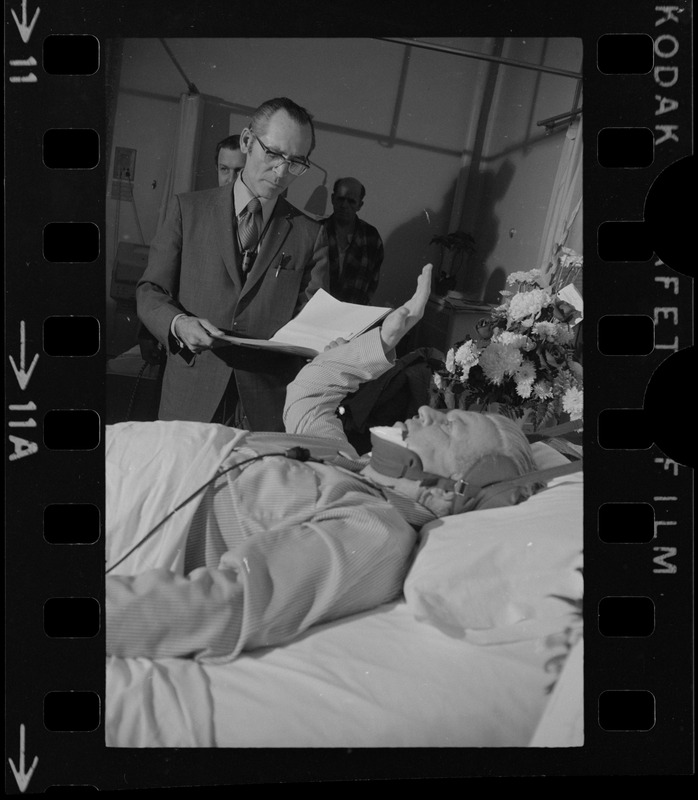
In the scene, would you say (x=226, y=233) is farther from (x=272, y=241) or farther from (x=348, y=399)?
(x=348, y=399)

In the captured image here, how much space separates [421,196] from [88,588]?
90cm

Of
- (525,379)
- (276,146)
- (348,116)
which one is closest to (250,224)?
(276,146)

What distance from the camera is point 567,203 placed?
65.2 inches

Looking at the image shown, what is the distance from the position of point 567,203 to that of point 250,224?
22.4 inches

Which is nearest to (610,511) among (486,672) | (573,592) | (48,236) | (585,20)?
(573,592)

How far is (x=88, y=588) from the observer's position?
→ 1.61 m

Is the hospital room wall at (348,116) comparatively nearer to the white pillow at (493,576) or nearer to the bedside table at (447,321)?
the bedside table at (447,321)

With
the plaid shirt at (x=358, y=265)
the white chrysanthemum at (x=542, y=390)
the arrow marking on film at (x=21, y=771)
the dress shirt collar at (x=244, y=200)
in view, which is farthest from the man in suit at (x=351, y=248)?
the arrow marking on film at (x=21, y=771)

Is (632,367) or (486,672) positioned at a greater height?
(632,367)

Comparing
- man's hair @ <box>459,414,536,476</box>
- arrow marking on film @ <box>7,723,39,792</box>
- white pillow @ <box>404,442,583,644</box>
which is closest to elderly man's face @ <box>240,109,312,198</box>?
man's hair @ <box>459,414,536,476</box>

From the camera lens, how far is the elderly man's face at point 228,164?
1.62 m

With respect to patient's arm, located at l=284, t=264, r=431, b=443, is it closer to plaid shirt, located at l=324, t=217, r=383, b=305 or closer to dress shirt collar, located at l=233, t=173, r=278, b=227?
plaid shirt, located at l=324, t=217, r=383, b=305

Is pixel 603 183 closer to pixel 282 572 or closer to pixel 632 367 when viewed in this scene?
pixel 632 367

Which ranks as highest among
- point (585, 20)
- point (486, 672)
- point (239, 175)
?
point (585, 20)
